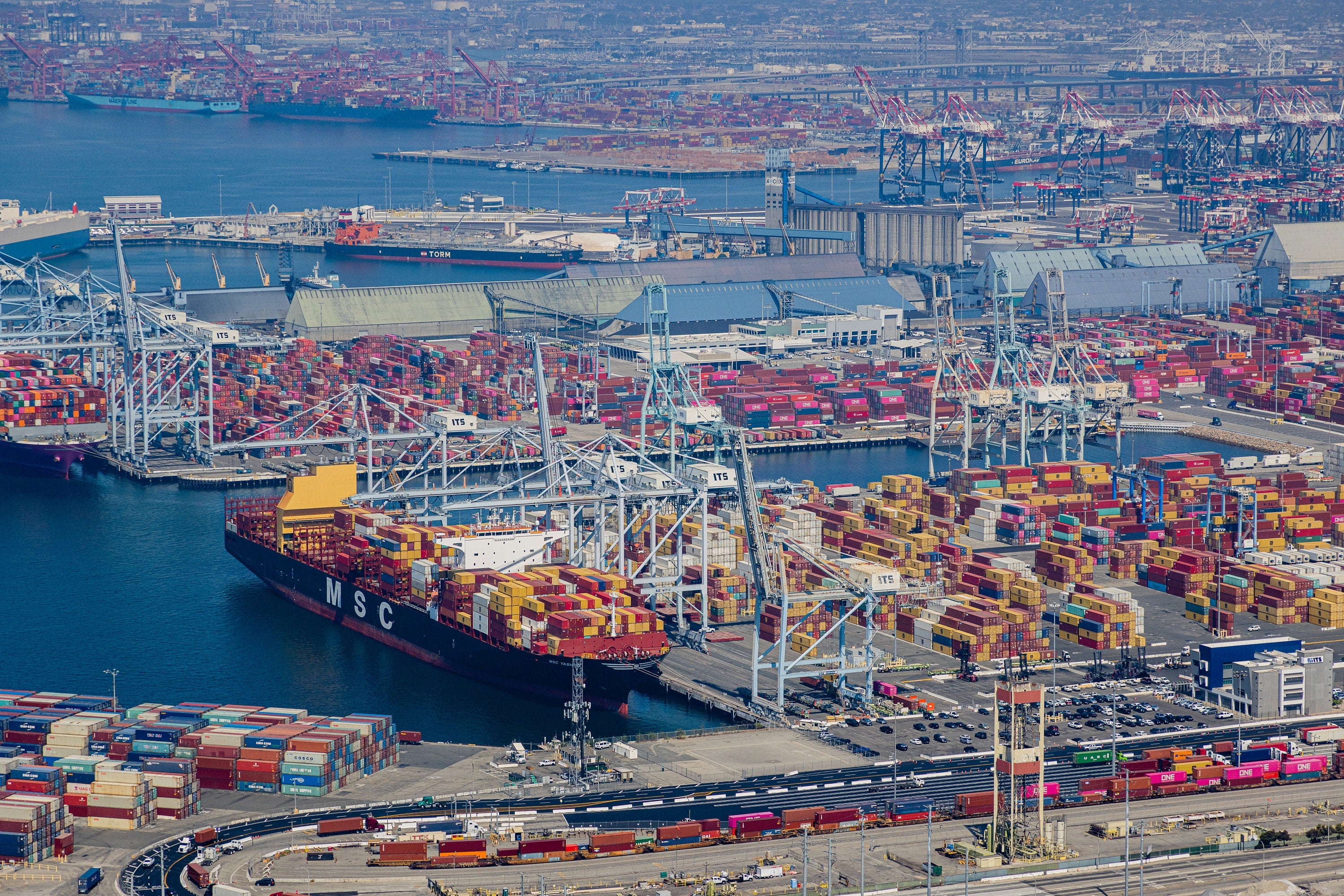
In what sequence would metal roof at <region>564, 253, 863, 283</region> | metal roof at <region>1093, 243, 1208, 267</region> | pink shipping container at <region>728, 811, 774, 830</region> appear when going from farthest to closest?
1. metal roof at <region>1093, 243, 1208, 267</region>
2. metal roof at <region>564, 253, 863, 283</region>
3. pink shipping container at <region>728, 811, 774, 830</region>

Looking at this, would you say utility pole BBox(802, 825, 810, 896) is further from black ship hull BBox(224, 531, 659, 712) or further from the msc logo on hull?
the msc logo on hull

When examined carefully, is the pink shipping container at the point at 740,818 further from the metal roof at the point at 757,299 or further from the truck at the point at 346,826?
the metal roof at the point at 757,299

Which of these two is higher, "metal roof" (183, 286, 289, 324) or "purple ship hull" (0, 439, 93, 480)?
"metal roof" (183, 286, 289, 324)

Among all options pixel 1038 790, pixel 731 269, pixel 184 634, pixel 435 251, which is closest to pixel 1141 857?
pixel 1038 790

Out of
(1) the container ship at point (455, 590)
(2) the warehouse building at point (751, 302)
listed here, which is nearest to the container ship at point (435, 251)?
(2) the warehouse building at point (751, 302)

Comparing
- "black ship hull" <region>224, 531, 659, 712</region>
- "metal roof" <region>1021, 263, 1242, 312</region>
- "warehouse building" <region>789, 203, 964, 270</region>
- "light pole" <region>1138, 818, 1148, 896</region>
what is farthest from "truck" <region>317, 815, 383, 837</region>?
"warehouse building" <region>789, 203, 964, 270</region>

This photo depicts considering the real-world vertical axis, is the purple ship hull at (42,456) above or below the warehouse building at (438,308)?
below

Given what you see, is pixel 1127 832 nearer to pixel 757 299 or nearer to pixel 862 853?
pixel 862 853
